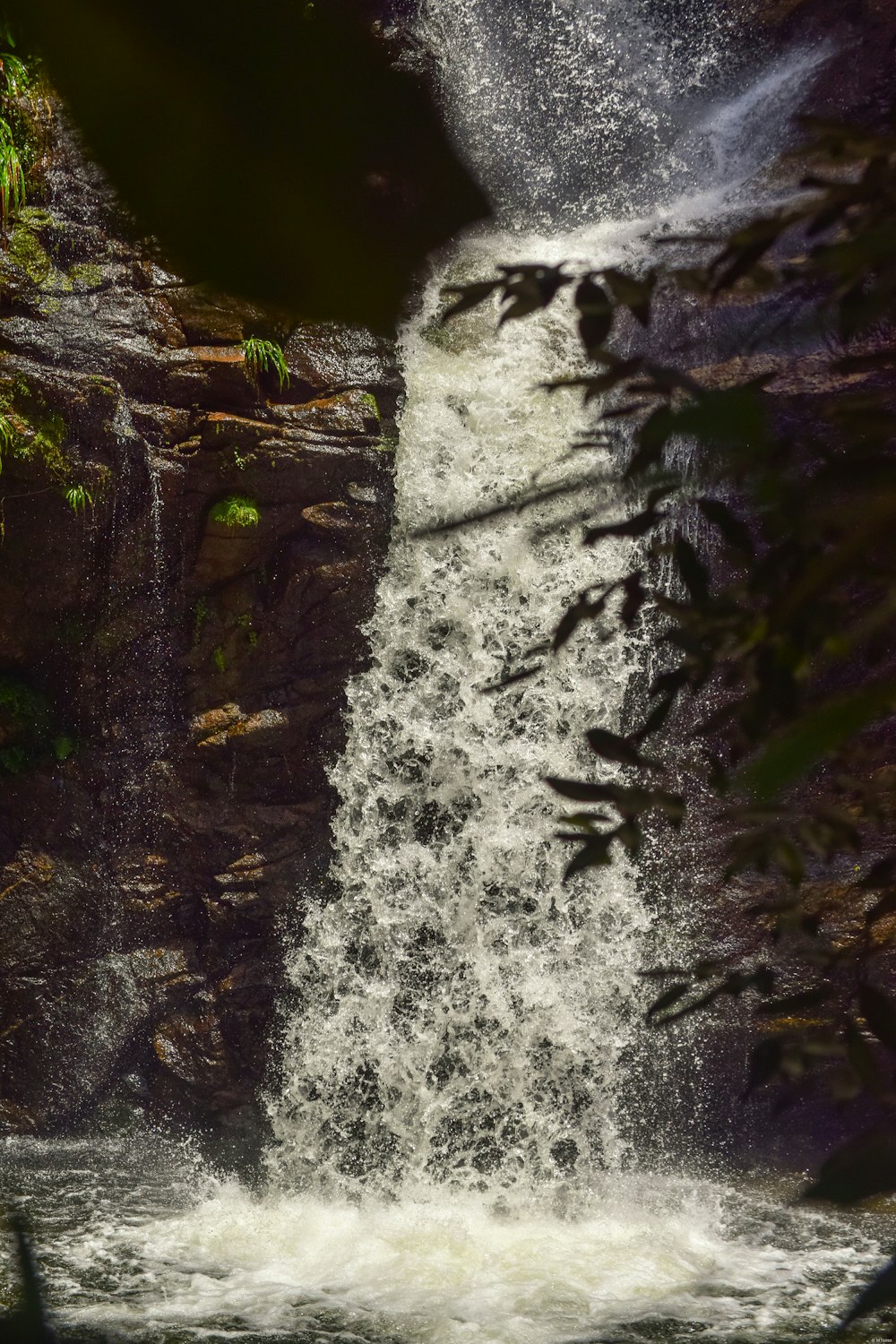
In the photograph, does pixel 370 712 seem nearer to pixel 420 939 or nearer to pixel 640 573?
pixel 420 939

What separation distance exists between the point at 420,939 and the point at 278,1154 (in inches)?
54.1

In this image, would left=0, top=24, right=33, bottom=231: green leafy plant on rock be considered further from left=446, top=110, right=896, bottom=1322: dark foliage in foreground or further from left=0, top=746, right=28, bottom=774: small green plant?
left=446, top=110, right=896, bottom=1322: dark foliage in foreground

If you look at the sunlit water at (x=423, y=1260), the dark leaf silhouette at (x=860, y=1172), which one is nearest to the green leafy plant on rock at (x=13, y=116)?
the sunlit water at (x=423, y=1260)

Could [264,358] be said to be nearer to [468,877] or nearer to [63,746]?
[63,746]

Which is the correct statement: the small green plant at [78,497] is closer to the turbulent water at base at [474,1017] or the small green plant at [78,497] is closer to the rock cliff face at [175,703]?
the rock cliff face at [175,703]

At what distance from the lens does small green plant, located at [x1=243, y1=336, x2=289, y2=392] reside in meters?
6.01

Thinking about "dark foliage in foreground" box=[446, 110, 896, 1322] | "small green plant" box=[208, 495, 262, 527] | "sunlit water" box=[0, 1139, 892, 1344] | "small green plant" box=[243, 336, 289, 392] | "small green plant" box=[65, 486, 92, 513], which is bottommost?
"sunlit water" box=[0, 1139, 892, 1344]

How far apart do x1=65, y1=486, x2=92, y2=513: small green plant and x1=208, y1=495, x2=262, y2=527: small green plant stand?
0.65m

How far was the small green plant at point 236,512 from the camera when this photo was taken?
19.2ft

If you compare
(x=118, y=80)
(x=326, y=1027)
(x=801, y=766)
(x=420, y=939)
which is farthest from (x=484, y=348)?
(x=801, y=766)

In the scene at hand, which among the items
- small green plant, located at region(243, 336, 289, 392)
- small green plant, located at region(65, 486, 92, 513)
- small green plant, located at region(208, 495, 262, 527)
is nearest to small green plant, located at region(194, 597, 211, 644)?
small green plant, located at region(208, 495, 262, 527)

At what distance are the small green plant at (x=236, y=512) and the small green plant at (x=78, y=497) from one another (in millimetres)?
645

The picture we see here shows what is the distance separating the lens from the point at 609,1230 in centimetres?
510

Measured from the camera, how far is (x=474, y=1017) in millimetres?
5969
